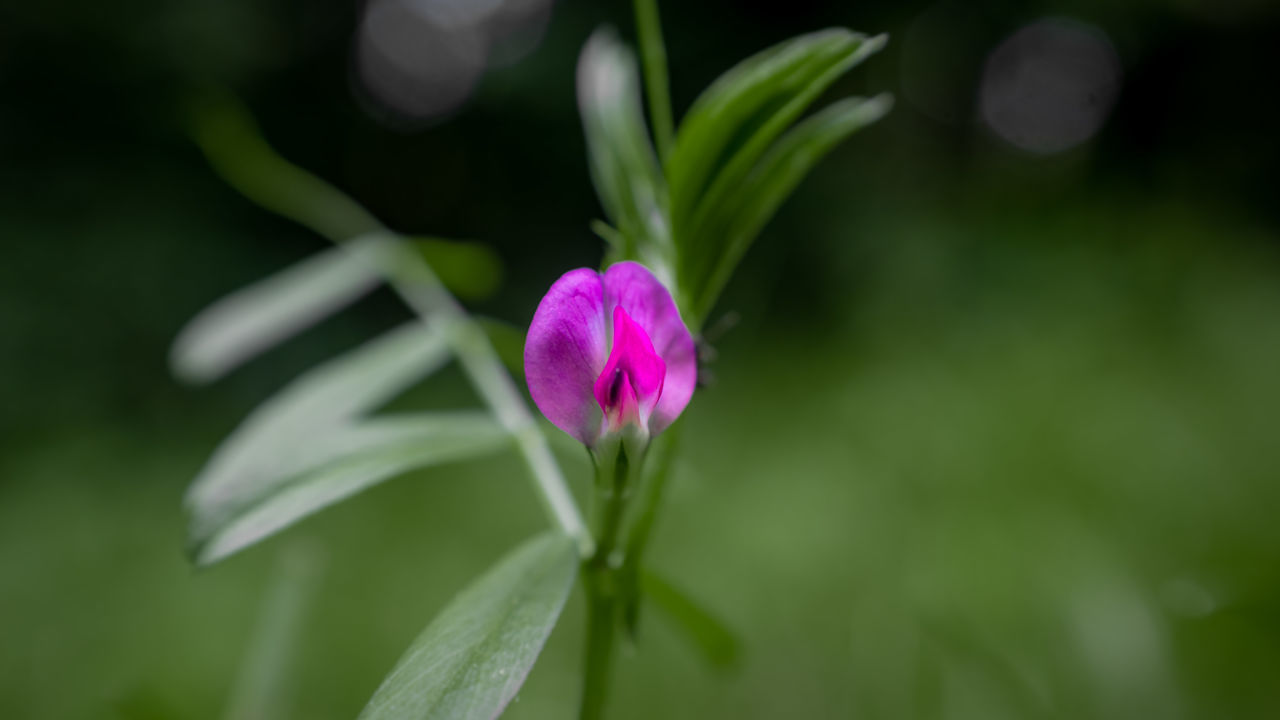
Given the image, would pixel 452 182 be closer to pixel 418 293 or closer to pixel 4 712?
pixel 4 712

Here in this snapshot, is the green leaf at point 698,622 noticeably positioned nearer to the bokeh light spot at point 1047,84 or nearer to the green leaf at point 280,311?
the green leaf at point 280,311

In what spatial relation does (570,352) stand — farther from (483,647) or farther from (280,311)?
(280,311)

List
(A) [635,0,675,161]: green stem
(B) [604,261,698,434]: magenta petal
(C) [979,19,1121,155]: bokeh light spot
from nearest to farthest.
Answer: (B) [604,261,698,434]: magenta petal
(A) [635,0,675,161]: green stem
(C) [979,19,1121,155]: bokeh light spot

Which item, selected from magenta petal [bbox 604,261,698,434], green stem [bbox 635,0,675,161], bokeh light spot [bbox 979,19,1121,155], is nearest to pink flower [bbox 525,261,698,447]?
magenta petal [bbox 604,261,698,434]

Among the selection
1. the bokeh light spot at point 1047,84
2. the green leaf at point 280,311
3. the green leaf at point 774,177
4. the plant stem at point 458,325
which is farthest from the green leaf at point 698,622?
the bokeh light spot at point 1047,84

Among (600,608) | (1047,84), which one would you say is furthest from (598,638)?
(1047,84)

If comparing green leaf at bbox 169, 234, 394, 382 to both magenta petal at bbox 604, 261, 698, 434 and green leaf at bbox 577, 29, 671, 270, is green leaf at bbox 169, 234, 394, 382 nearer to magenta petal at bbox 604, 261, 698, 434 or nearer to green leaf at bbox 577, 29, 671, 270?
green leaf at bbox 577, 29, 671, 270
